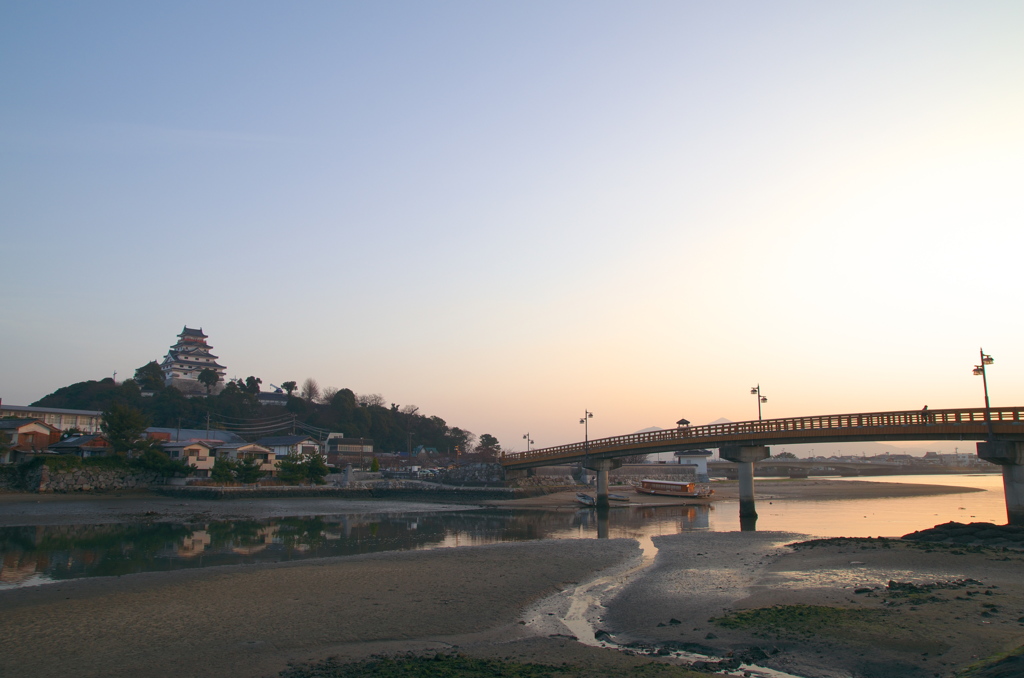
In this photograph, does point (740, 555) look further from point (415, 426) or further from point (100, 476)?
point (415, 426)

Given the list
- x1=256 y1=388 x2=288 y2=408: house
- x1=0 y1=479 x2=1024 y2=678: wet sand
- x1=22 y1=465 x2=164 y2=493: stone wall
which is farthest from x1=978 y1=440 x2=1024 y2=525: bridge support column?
x1=256 y1=388 x2=288 y2=408: house

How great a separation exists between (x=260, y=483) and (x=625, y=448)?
143ft

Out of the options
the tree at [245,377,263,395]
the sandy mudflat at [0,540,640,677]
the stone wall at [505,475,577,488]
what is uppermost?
the tree at [245,377,263,395]

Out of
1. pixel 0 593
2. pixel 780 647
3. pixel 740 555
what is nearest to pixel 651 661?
pixel 780 647

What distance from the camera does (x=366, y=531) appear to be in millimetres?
39344

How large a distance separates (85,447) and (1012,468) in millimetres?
87394

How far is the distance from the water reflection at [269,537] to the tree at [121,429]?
31443mm

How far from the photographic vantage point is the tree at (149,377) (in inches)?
4958

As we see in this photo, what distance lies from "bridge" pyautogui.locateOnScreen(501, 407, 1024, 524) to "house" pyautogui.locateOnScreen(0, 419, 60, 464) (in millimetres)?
57830

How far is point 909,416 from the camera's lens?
38.8m

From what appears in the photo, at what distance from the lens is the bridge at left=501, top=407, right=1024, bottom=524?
3303 centimetres

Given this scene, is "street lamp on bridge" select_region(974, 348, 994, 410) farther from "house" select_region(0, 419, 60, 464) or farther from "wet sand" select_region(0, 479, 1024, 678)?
"house" select_region(0, 419, 60, 464)

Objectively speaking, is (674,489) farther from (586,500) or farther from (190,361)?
(190,361)

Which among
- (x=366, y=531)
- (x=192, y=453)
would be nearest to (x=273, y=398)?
(x=192, y=453)
